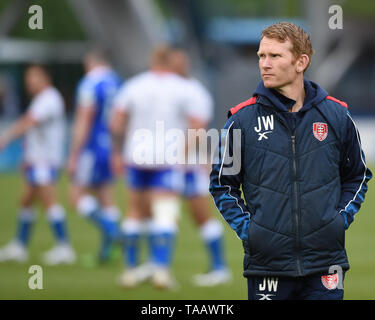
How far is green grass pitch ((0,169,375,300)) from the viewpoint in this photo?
7621 millimetres

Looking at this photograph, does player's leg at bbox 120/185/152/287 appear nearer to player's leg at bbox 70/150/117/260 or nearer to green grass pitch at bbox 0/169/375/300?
green grass pitch at bbox 0/169/375/300

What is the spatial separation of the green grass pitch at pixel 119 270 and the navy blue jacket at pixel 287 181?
11.5 ft

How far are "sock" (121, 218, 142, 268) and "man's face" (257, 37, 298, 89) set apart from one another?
426 centimetres

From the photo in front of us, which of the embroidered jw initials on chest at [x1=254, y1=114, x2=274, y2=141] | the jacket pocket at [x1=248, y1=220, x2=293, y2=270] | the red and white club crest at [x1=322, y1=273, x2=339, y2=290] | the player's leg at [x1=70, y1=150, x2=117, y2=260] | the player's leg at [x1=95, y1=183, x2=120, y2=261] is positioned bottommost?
the red and white club crest at [x1=322, y1=273, x2=339, y2=290]

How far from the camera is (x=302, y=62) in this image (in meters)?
4.00

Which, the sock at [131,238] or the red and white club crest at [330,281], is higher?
the sock at [131,238]

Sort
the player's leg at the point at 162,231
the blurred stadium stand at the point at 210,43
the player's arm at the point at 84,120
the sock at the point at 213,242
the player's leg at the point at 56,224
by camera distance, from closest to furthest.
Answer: the player's leg at the point at 162,231, the sock at the point at 213,242, the player's arm at the point at 84,120, the player's leg at the point at 56,224, the blurred stadium stand at the point at 210,43

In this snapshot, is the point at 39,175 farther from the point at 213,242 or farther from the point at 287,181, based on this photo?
the point at 287,181

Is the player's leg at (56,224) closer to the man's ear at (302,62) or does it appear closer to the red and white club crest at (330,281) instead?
the red and white club crest at (330,281)

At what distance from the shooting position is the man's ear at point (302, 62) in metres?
3.98

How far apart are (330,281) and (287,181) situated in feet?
1.73

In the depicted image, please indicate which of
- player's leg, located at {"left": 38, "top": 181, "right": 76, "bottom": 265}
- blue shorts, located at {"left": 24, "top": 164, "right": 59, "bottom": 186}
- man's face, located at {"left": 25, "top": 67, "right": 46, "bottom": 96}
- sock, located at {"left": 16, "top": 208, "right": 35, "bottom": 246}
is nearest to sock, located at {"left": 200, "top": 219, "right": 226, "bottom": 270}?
player's leg, located at {"left": 38, "top": 181, "right": 76, "bottom": 265}

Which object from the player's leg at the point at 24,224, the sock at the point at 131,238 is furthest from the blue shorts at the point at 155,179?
the player's leg at the point at 24,224
